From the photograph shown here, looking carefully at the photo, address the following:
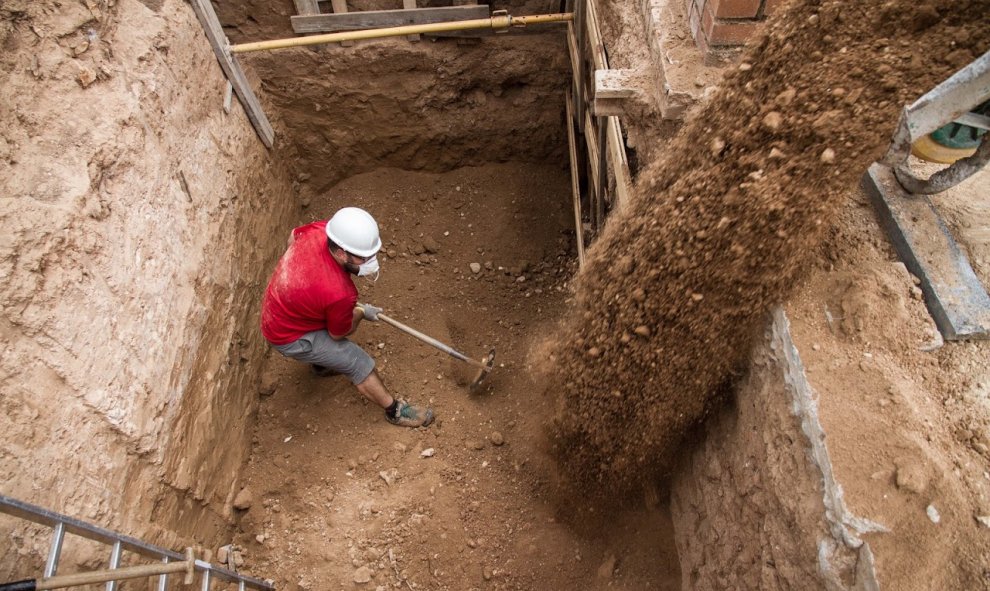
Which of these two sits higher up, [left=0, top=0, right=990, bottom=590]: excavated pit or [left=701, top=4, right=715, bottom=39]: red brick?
Answer: [left=701, top=4, right=715, bottom=39]: red brick

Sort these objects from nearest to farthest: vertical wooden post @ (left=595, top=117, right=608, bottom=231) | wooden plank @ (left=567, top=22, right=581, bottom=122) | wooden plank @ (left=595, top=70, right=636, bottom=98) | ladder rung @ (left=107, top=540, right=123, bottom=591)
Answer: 1. ladder rung @ (left=107, top=540, right=123, bottom=591)
2. wooden plank @ (left=595, top=70, right=636, bottom=98)
3. vertical wooden post @ (left=595, top=117, right=608, bottom=231)
4. wooden plank @ (left=567, top=22, right=581, bottom=122)

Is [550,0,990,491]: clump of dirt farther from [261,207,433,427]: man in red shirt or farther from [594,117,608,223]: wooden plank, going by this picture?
[261,207,433,427]: man in red shirt

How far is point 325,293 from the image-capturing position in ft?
10.1

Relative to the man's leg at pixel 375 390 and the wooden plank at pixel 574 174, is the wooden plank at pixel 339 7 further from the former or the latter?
the man's leg at pixel 375 390

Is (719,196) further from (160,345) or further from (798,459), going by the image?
(160,345)

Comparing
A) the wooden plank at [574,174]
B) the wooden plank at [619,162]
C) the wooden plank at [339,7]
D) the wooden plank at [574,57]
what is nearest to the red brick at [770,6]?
the wooden plank at [619,162]

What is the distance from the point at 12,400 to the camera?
6.65ft

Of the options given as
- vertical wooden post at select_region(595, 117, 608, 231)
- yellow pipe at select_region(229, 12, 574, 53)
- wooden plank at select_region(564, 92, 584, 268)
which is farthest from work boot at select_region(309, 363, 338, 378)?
yellow pipe at select_region(229, 12, 574, 53)

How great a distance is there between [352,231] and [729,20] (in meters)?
1.93

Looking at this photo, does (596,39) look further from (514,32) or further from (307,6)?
(307,6)

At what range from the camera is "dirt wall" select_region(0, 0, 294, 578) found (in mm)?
2164

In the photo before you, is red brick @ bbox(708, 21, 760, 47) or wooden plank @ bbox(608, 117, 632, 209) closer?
red brick @ bbox(708, 21, 760, 47)

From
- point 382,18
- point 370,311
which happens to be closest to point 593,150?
point 370,311

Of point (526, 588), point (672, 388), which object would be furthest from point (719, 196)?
point (526, 588)
